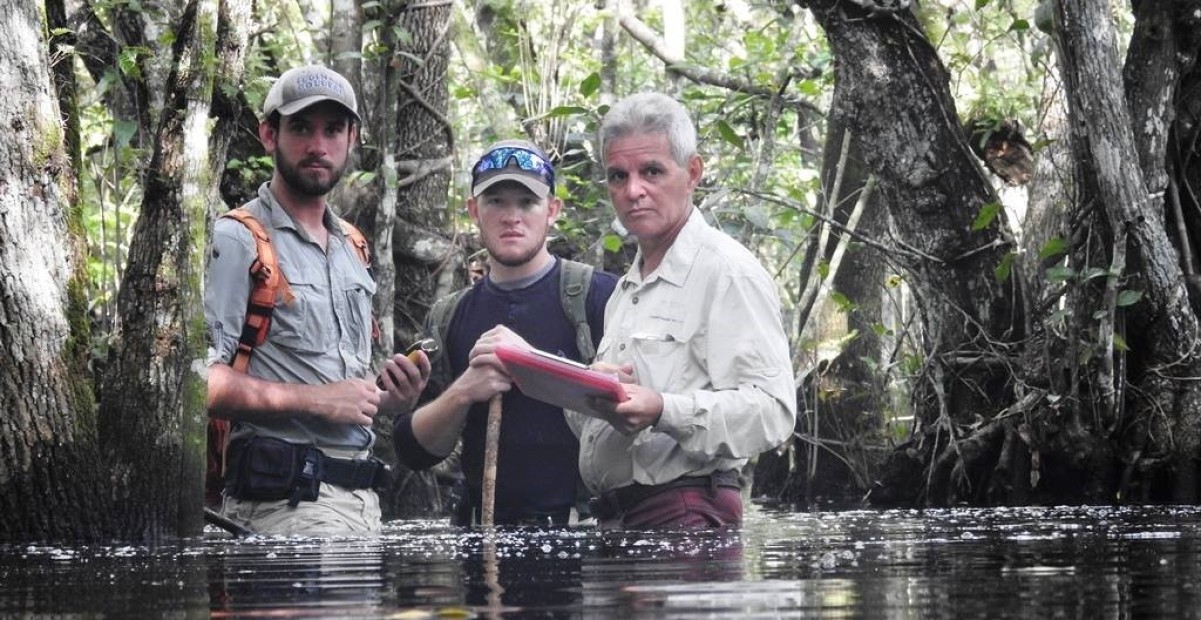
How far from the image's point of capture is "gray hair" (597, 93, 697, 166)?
→ 220 inches

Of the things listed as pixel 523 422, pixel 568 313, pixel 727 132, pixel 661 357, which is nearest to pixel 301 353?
pixel 523 422

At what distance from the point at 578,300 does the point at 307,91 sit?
1226 mm

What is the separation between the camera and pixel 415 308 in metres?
10.7

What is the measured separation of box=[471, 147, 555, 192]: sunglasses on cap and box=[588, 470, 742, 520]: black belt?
1.31 m

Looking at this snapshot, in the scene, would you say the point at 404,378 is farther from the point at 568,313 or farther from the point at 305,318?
the point at 568,313

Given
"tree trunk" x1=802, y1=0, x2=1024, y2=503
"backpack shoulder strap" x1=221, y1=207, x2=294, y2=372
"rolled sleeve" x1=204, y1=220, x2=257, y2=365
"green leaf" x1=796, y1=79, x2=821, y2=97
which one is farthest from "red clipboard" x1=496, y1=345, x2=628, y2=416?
"green leaf" x1=796, y1=79, x2=821, y2=97

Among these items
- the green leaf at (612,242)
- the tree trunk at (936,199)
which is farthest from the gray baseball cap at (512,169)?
the green leaf at (612,242)

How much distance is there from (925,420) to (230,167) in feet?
14.0

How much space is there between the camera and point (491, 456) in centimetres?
586

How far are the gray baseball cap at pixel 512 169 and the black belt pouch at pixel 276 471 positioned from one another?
3.72ft

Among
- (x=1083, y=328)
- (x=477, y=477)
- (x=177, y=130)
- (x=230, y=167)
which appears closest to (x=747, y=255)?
(x=477, y=477)

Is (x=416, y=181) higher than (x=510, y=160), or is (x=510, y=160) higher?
(x=416, y=181)

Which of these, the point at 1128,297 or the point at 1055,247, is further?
the point at 1055,247

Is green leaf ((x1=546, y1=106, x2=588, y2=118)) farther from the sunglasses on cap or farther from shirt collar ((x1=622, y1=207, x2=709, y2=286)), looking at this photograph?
shirt collar ((x1=622, y1=207, x2=709, y2=286))
